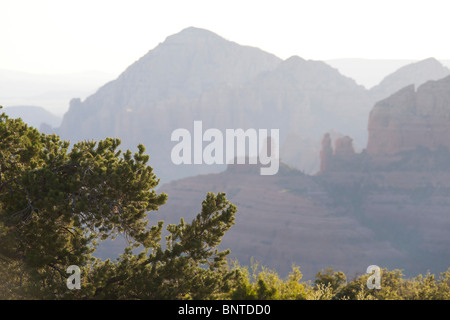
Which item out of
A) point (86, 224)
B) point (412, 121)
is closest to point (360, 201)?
point (412, 121)

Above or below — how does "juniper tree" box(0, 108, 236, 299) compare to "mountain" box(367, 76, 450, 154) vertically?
below

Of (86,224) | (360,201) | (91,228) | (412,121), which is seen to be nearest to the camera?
(91,228)

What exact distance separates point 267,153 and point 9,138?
125127mm

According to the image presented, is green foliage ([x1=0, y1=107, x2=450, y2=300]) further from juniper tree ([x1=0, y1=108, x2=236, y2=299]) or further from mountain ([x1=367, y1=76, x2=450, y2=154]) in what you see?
mountain ([x1=367, y1=76, x2=450, y2=154])

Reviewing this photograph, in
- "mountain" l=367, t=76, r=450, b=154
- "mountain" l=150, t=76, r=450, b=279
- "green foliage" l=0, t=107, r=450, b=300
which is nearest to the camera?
"green foliage" l=0, t=107, r=450, b=300

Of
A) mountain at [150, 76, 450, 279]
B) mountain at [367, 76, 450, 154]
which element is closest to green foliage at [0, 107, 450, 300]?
mountain at [150, 76, 450, 279]

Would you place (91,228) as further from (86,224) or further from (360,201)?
(360,201)

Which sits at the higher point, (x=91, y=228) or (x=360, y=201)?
(x=91, y=228)

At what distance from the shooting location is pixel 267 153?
13862 cm

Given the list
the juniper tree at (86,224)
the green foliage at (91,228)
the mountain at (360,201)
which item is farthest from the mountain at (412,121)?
the juniper tree at (86,224)

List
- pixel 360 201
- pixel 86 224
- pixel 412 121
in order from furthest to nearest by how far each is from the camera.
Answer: pixel 412 121
pixel 360 201
pixel 86 224


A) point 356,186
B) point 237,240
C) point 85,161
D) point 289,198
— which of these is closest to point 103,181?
point 85,161
